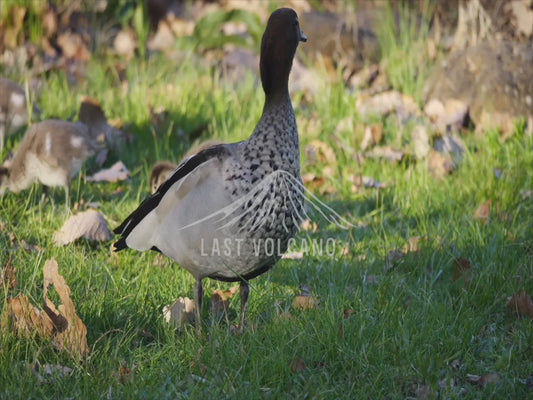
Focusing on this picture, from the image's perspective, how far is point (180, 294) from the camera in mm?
3895

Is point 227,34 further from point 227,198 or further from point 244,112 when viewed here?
point 227,198

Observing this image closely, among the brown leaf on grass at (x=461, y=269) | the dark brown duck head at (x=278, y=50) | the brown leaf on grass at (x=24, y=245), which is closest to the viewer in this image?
the dark brown duck head at (x=278, y=50)

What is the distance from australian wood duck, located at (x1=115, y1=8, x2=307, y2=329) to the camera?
10.6ft

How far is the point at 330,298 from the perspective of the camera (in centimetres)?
374

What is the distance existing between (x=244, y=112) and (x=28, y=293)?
10.9 feet

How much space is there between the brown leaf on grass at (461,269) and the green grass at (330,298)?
54 millimetres

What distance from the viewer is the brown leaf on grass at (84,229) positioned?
4.43 meters

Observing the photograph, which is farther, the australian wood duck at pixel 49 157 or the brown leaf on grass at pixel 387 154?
the brown leaf on grass at pixel 387 154

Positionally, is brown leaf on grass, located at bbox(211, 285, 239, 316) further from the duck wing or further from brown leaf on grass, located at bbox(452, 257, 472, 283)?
brown leaf on grass, located at bbox(452, 257, 472, 283)

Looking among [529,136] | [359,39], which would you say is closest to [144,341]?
[529,136]

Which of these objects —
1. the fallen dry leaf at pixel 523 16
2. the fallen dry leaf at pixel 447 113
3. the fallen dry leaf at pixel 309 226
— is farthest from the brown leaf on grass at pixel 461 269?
the fallen dry leaf at pixel 523 16

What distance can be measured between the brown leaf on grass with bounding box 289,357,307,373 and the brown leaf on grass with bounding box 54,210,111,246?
5.70 feet

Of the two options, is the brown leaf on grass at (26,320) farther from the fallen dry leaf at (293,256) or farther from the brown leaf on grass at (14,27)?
the brown leaf on grass at (14,27)

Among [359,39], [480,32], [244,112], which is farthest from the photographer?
[359,39]
